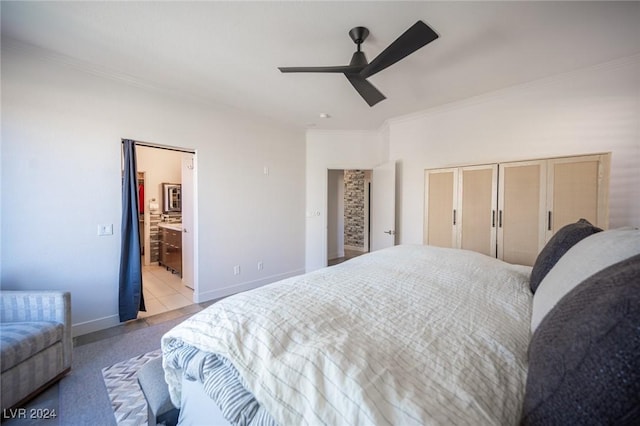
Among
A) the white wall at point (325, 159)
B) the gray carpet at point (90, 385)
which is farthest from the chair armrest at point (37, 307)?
the white wall at point (325, 159)

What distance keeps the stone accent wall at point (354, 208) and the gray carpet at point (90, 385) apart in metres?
5.28

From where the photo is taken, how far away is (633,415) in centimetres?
45

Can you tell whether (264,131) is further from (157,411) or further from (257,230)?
(157,411)

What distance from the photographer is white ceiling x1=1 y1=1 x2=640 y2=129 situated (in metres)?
1.76

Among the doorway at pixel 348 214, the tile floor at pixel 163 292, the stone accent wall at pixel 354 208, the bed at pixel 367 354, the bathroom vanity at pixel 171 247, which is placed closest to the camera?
the bed at pixel 367 354

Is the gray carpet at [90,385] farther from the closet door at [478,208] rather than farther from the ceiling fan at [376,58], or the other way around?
the closet door at [478,208]

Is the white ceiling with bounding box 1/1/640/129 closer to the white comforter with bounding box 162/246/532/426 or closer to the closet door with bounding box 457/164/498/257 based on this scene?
the closet door with bounding box 457/164/498/257

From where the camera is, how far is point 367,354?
0.76 meters

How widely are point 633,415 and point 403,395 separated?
40 centimetres

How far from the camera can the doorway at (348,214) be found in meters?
6.21

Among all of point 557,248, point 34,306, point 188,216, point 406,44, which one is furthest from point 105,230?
point 557,248

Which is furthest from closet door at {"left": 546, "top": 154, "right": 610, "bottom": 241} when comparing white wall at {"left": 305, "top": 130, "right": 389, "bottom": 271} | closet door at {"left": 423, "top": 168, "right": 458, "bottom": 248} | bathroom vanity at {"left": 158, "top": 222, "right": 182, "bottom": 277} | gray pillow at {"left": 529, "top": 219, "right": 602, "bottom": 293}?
bathroom vanity at {"left": 158, "top": 222, "right": 182, "bottom": 277}

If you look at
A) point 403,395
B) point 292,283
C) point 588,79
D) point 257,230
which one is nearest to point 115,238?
point 257,230

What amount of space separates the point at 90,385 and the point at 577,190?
4254 millimetres
